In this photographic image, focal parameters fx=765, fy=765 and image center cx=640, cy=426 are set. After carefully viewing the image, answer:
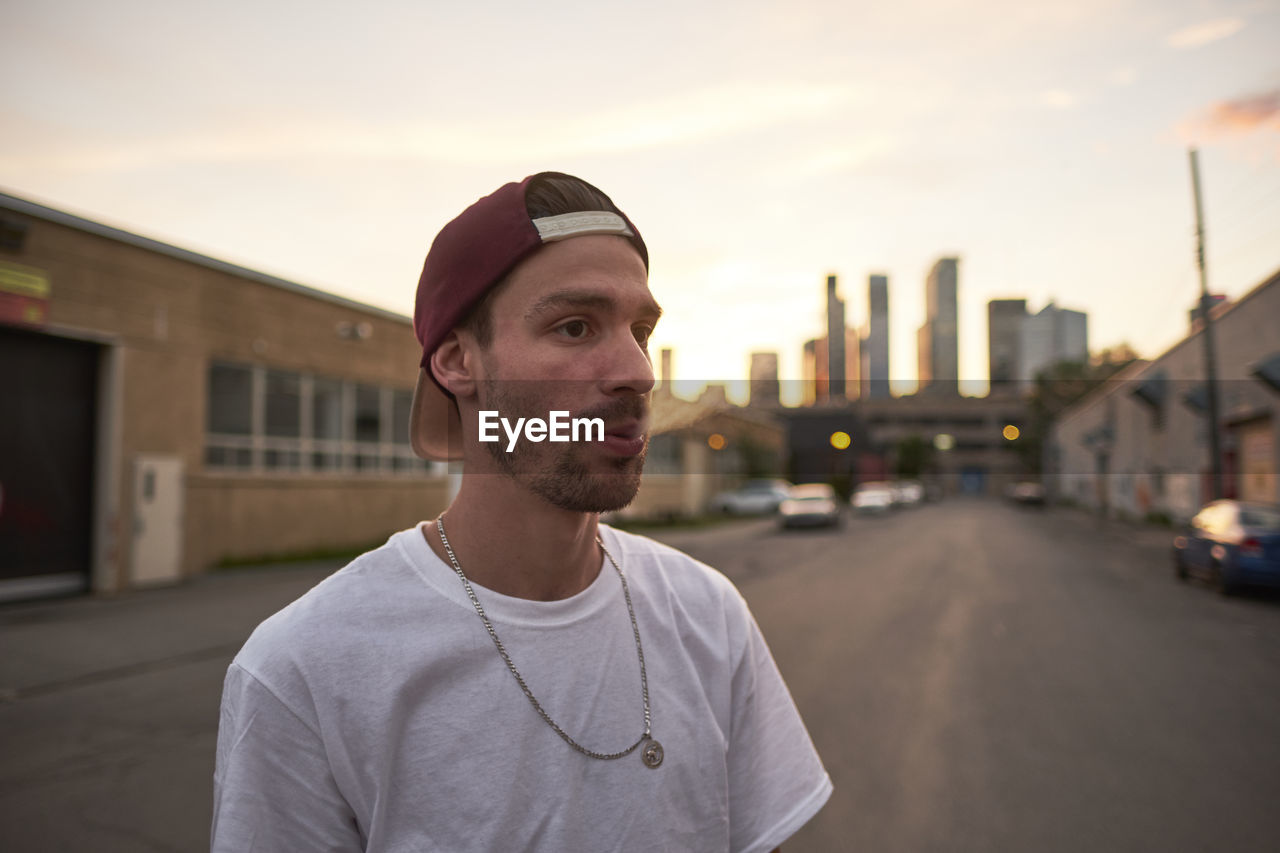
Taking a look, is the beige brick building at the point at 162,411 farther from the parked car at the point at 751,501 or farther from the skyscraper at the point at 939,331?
the parked car at the point at 751,501

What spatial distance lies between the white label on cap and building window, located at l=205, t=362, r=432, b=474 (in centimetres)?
1483

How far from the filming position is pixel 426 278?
1.29m

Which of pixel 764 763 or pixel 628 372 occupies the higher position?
pixel 628 372

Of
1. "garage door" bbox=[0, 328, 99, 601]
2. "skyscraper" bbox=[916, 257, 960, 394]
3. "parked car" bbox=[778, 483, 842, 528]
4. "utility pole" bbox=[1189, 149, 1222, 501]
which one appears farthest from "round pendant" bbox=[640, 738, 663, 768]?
"parked car" bbox=[778, 483, 842, 528]

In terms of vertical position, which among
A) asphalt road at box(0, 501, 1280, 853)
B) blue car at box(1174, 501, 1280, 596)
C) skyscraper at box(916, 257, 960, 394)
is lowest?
asphalt road at box(0, 501, 1280, 853)

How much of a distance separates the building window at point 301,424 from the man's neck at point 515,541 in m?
14.7

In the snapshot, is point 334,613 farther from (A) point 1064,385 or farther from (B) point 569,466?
(A) point 1064,385

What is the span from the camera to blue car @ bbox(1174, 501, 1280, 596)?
35.0 feet

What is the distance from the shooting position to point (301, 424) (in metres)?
16.0

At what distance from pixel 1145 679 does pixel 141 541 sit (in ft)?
44.3

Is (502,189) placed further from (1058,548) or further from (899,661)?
(1058,548)

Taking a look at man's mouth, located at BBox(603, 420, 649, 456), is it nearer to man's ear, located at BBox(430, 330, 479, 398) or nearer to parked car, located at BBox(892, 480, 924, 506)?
man's ear, located at BBox(430, 330, 479, 398)

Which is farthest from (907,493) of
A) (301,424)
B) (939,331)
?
(301,424)

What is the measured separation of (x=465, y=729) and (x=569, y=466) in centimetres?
43
